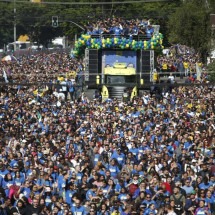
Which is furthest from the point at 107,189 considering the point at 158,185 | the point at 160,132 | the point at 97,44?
the point at 97,44

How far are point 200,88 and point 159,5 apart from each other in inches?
2439

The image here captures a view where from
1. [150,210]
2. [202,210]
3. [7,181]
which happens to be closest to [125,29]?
[7,181]

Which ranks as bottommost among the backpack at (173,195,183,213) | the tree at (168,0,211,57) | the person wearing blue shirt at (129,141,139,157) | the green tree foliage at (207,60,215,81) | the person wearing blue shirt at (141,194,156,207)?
the backpack at (173,195,183,213)

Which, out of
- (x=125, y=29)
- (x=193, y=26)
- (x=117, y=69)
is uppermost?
(x=125, y=29)

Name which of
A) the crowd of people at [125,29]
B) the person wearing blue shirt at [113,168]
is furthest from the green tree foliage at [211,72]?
the person wearing blue shirt at [113,168]

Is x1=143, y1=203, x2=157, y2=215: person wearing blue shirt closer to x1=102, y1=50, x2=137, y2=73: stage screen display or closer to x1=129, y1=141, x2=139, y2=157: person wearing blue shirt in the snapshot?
x1=129, y1=141, x2=139, y2=157: person wearing blue shirt

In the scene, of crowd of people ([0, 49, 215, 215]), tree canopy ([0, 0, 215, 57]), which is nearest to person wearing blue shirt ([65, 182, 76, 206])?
crowd of people ([0, 49, 215, 215])

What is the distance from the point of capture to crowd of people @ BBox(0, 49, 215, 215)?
20125 millimetres

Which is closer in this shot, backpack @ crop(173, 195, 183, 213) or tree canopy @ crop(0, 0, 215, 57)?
backpack @ crop(173, 195, 183, 213)

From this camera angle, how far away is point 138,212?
1947 centimetres

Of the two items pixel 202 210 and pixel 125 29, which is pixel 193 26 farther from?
pixel 202 210

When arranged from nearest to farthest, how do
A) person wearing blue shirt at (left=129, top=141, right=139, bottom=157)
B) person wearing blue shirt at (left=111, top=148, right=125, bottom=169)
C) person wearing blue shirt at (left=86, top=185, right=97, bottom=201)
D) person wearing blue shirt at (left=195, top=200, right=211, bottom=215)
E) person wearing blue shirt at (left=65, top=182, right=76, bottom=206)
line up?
person wearing blue shirt at (left=195, top=200, right=211, bottom=215), person wearing blue shirt at (left=86, top=185, right=97, bottom=201), person wearing blue shirt at (left=65, top=182, right=76, bottom=206), person wearing blue shirt at (left=111, top=148, right=125, bottom=169), person wearing blue shirt at (left=129, top=141, right=139, bottom=157)

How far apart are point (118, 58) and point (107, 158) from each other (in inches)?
1107

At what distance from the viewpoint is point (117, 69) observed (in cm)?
5062
